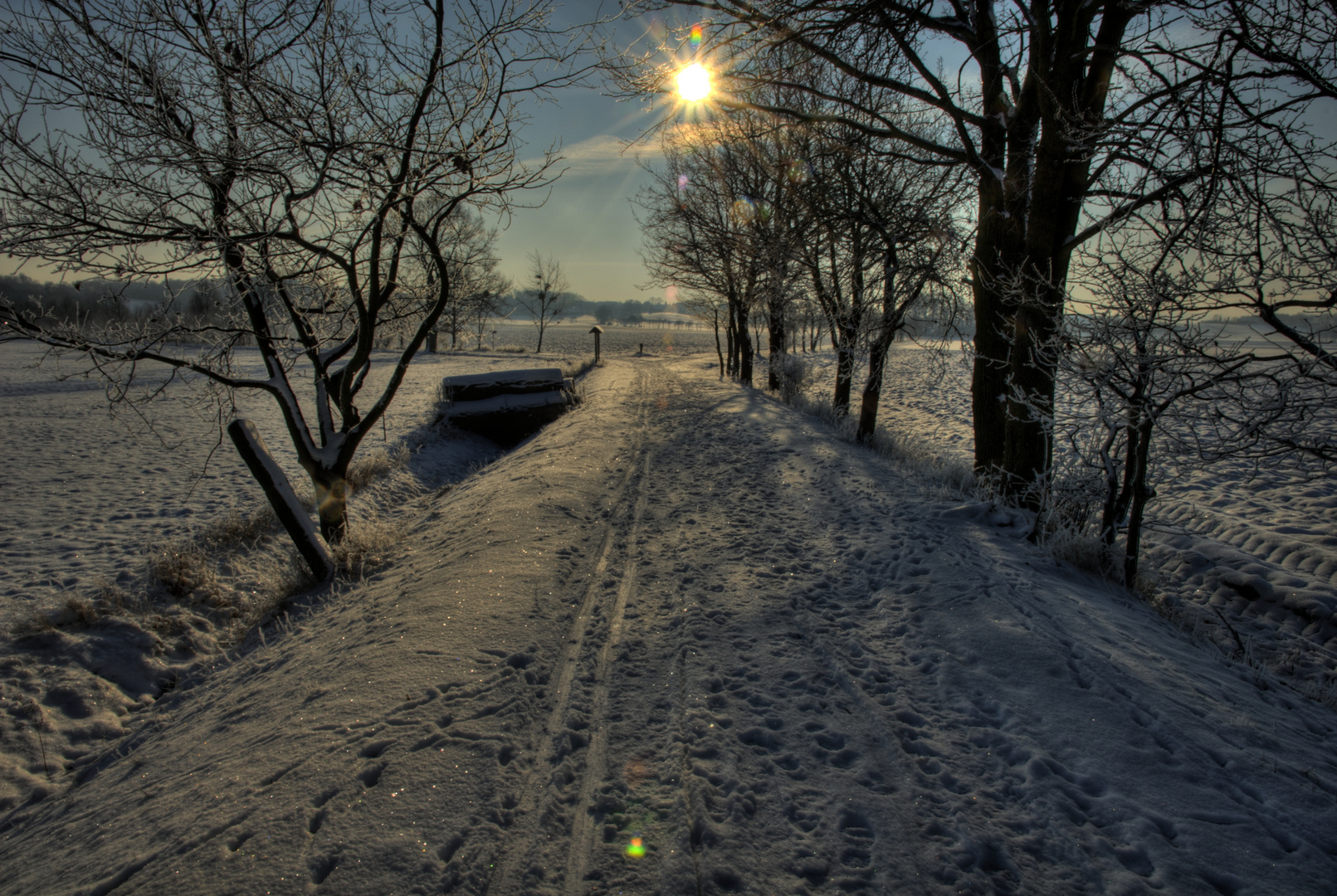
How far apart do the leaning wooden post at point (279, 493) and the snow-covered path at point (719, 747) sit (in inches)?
35.4

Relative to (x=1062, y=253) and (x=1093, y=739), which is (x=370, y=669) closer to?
(x=1093, y=739)

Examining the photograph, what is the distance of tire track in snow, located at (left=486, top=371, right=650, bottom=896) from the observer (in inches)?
83.1

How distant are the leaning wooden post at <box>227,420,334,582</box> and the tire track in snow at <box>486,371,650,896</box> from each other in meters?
3.02

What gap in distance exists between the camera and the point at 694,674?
10.8 ft

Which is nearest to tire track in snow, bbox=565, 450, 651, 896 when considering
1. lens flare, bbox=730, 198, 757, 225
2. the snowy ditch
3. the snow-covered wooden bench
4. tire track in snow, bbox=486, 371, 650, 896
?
tire track in snow, bbox=486, 371, 650, 896

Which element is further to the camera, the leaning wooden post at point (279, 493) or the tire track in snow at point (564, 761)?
the leaning wooden post at point (279, 493)

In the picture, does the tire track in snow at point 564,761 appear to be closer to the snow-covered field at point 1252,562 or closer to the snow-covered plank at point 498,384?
the snow-covered field at point 1252,562

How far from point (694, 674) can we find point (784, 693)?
54cm

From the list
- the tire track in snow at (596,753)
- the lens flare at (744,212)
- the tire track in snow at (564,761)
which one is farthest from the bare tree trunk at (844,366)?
the tire track in snow at (596,753)

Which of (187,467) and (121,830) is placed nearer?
(121,830)

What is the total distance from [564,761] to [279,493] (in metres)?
4.38

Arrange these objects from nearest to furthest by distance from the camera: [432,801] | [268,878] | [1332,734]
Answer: [268,878] < [432,801] < [1332,734]

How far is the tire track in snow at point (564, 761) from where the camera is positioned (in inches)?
83.1

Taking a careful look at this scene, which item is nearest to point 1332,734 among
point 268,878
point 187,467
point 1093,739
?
point 1093,739
